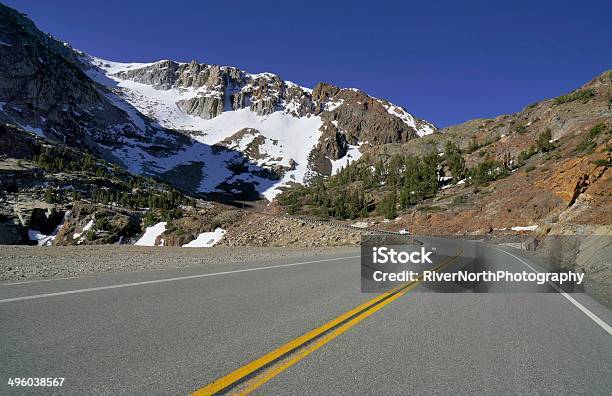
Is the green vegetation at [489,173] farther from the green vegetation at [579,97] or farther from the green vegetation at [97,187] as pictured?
the green vegetation at [97,187]

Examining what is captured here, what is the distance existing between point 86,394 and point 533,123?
11315cm

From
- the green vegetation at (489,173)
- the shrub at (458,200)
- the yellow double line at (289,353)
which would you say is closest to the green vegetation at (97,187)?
the shrub at (458,200)

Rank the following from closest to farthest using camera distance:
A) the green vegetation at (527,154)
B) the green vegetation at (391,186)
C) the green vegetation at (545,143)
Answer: the green vegetation at (545,143) → the green vegetation at (527,154) → the green vegetation at (391,186)

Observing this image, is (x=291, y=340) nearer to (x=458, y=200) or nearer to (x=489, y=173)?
(x=458, y=200)

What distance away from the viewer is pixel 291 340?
4.86 m

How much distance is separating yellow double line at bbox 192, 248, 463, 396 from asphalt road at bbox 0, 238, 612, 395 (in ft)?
0.10

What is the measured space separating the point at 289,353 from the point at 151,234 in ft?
137

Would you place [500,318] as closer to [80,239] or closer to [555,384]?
[555,384]

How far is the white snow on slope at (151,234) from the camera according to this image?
1628 inches

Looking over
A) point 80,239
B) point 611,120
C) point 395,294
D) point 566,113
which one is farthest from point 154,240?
point 566,113

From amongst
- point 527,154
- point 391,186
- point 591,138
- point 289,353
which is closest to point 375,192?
point 391,186

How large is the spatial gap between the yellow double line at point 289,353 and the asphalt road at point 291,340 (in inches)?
1.2

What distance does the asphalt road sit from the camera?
3.66m

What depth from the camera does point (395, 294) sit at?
8680 mm
